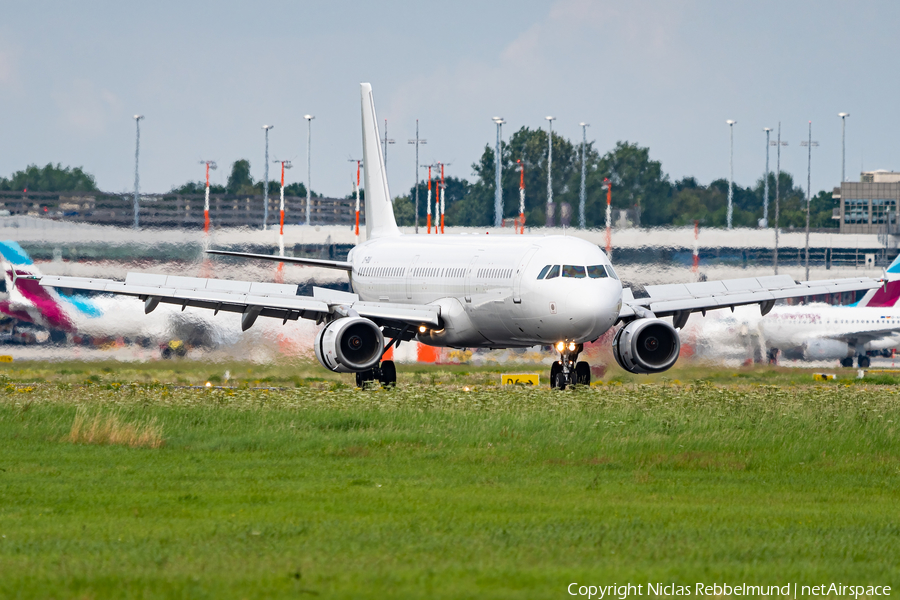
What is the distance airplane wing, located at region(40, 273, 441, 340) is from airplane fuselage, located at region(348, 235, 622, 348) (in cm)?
92

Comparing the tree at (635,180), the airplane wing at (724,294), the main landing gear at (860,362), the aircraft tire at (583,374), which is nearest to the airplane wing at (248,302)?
the aircraft tire at (583,374)

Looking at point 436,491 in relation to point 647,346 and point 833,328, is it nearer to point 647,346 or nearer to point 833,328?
point 647,346

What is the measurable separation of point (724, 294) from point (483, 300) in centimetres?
840

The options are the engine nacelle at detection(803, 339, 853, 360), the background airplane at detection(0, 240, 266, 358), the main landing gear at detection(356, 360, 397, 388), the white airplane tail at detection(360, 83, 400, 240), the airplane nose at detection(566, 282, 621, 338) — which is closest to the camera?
the airplane nose at detection(566, 282, 621, 338)

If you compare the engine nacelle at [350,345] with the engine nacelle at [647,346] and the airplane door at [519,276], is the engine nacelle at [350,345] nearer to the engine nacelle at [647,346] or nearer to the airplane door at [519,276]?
the airplane door at [519,276]

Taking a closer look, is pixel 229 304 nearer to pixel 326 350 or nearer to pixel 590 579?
pixel 326 350

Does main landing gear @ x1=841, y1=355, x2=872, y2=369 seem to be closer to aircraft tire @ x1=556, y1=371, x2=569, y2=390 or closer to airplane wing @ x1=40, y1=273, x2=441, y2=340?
airplane wing @ x1=40, y1=273, x2=441, y2=340

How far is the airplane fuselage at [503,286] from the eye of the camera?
113 feet

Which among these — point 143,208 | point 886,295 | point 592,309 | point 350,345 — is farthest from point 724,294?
point 143,208

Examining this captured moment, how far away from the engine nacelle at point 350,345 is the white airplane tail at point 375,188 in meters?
12.1

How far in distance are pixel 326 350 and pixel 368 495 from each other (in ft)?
59.9

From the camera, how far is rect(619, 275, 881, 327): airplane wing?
40.1 meters

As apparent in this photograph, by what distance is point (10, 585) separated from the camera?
11797 millimetres

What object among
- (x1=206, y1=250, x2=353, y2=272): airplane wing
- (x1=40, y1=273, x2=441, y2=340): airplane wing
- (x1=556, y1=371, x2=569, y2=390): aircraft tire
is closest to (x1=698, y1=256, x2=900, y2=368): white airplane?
(x1=206, y1=250, x2=353, y2=272): airplane wing
